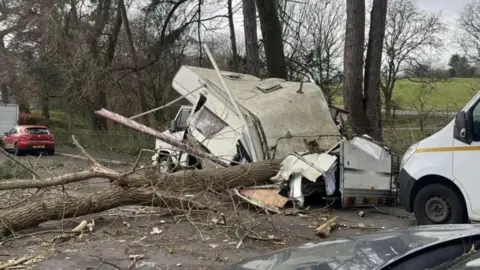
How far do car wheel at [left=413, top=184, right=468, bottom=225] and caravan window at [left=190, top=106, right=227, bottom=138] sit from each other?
15.7 ft

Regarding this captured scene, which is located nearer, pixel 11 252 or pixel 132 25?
pixel 11 252

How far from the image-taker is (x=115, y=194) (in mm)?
7688

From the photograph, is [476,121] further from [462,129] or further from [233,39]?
[233,39]

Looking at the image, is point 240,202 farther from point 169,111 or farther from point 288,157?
point 169,111

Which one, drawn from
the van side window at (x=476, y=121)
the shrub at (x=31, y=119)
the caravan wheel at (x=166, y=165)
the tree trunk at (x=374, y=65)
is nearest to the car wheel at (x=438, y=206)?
the van side window at (x=476, y=121)

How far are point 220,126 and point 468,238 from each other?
839 centimetres

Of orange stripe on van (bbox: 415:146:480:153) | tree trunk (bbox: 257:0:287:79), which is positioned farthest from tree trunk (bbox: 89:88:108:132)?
orange stripe on van (bbox: 415:146:480:153)

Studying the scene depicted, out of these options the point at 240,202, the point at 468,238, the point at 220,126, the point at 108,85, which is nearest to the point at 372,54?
the point at 220,126

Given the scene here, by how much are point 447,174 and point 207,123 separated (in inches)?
221

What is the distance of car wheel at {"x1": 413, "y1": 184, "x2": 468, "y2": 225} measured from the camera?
671 cm

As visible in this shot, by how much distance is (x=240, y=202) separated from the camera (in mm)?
8539

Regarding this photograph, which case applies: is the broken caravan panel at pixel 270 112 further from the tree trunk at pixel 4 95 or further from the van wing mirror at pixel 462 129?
the tree trunk at pixel 4 95

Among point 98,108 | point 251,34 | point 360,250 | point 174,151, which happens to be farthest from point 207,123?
point 98,108

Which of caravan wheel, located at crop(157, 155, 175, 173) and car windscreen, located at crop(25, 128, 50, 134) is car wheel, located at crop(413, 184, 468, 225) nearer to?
caravan wheel, located at crop(157, 155, 175, 173)
